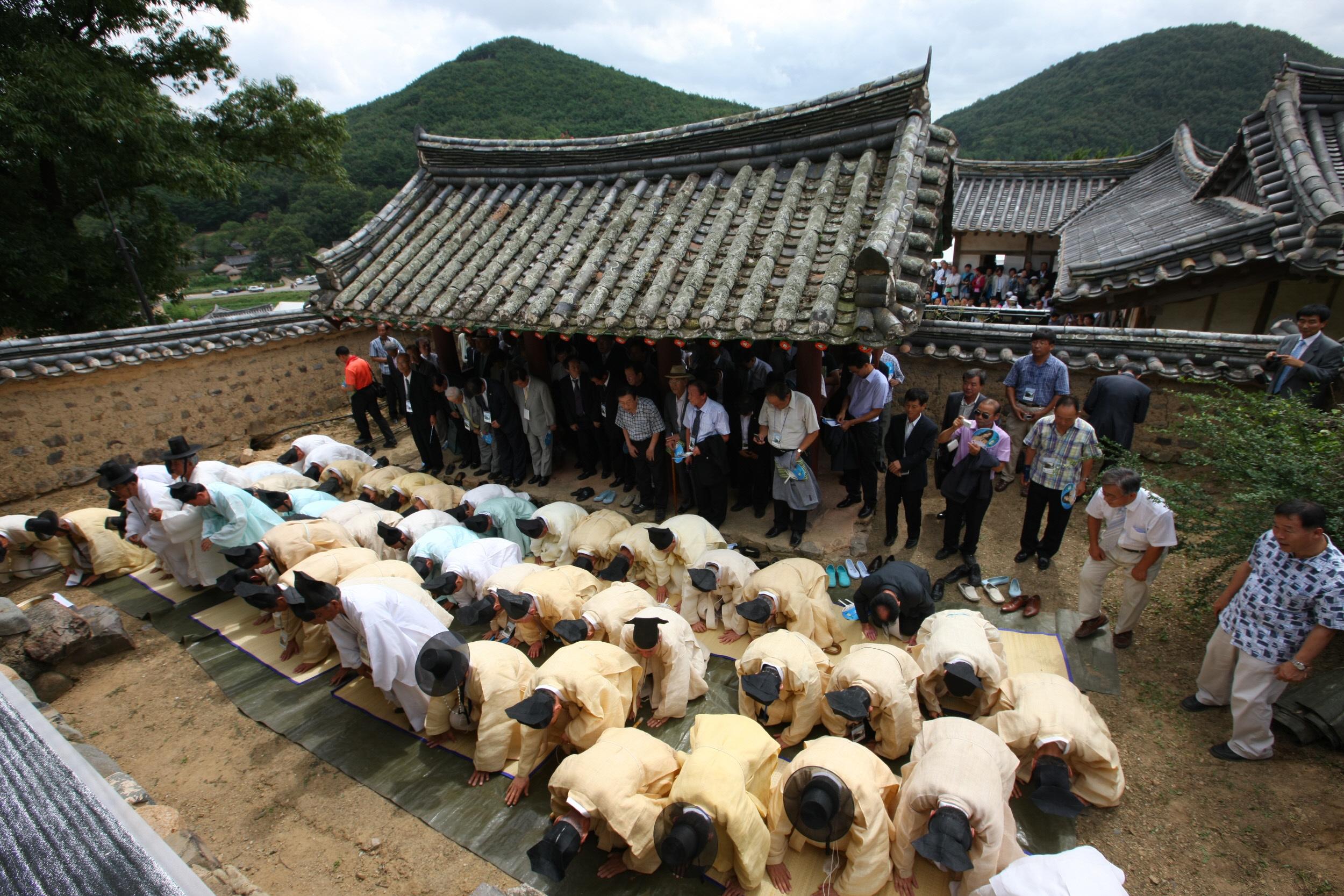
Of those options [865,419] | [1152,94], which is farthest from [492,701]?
[1152,94]

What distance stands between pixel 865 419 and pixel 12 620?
9.84 meters

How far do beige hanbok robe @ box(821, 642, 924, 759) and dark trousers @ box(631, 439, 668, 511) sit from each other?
3.99 metres

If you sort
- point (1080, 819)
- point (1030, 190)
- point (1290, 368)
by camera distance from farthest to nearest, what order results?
point (1030, 190) < point (1290, 368) < point (1080, 819)

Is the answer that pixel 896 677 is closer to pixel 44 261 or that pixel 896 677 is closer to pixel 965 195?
pixel 44 261

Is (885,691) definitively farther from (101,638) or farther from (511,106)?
(511,106)

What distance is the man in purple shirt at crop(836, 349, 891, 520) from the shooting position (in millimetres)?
7500

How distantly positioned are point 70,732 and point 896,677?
632 centimetres

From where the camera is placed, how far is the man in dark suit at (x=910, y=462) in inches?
265

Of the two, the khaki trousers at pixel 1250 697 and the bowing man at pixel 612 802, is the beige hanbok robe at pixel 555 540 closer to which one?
the bowing man at pixel 612 802

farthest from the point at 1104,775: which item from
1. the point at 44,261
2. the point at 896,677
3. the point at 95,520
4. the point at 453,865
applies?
the point at 44,261

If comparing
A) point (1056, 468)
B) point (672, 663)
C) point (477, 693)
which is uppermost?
point (1056, 468)

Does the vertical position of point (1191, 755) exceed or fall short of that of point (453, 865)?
it exceeds it

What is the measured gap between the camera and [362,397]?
11.8 meters

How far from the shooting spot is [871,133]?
698 cm
